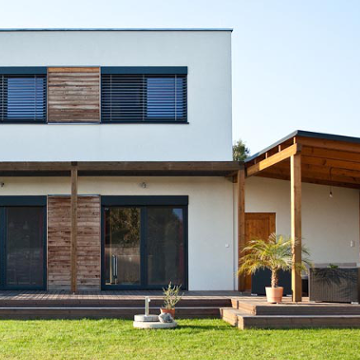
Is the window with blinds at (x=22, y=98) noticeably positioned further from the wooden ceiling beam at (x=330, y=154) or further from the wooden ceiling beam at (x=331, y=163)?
the wooden ceiling beam at (x=330, y=154)

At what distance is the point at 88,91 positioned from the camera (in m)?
16.1

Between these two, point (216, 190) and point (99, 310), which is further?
point (216, 190)

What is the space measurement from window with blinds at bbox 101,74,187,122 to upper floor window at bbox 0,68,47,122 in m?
1.38

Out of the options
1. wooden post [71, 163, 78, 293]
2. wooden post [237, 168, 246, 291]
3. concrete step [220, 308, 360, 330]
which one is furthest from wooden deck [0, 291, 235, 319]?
concrete step [220, 308, 360, 330]

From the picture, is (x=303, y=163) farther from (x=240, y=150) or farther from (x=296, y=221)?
(x=240, y=150)

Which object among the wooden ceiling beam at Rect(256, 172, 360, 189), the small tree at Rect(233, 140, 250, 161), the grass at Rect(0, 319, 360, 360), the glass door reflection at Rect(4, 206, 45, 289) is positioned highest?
the small tree at Rect(233, 140, 250, 161)

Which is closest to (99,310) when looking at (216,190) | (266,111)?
(216,190)

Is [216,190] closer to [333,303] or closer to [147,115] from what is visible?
[147,115]

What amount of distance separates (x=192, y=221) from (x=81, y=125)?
3246mm

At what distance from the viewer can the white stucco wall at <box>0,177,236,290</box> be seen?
16.0 m

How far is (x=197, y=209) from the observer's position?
53.1ft

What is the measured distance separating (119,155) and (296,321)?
20.2 feet

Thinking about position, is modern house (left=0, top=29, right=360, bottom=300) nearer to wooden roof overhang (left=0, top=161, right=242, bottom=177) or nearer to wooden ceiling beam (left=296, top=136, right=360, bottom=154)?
wooden roof overhang (left=0, top=161, right=242, bottom=177)

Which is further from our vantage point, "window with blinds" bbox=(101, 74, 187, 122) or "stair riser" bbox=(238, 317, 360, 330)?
"window with blinds" bbox=(101, 74, 187, 122)
